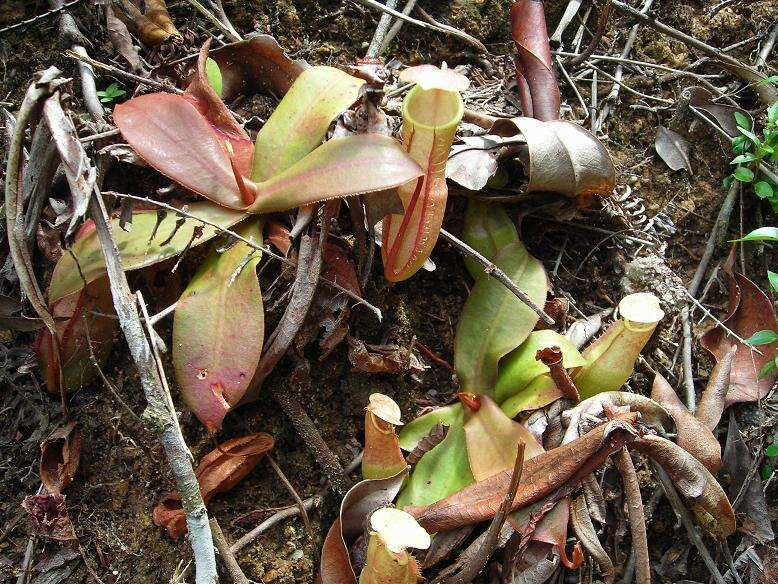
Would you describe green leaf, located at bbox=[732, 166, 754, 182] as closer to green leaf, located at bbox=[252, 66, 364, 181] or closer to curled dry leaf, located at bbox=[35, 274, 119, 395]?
green leaf, located at bbox=[252, 66, 364, 181]

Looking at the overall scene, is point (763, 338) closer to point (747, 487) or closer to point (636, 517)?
point (747, 487)

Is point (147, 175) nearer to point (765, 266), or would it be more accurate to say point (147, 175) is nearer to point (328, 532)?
point (328, 532)

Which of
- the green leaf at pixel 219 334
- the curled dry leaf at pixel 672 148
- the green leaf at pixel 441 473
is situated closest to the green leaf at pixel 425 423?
the green leaf at pixel 441 473

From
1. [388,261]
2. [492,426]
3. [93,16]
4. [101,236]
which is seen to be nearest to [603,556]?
[492,426]

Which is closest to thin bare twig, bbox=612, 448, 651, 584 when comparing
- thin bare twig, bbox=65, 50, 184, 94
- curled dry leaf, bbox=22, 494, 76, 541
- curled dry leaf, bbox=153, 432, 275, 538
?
curled dry leaf, bbox=153, 432, 275, 538

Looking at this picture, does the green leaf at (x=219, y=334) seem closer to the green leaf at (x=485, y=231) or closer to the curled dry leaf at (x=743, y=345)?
the green leaf at (x=485, y=231)

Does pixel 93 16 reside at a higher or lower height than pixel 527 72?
higher
